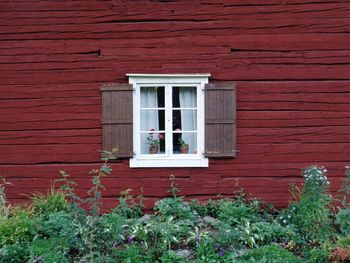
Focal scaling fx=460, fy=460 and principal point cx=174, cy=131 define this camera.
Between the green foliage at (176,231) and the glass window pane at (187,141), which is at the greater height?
the glass window pane at (187,141)

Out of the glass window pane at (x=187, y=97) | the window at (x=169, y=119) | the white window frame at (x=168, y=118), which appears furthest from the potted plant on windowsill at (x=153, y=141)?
the glass window pane at (x=187, y=97)

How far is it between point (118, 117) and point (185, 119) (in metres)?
1.12

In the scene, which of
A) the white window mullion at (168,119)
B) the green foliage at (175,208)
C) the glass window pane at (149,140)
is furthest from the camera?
the glass window pane at (149,140)

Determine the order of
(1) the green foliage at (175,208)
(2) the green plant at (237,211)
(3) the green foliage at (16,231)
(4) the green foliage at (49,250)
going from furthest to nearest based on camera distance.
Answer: (1) the green foliage at (175,208)
(2) the green plant at (237,211)
(3) the green foliage at (16,231)
(4) the green foliage at (49,250)

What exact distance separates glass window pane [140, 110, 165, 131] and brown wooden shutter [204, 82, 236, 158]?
0.80 metres

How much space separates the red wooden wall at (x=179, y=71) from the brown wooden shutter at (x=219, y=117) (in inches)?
6.8

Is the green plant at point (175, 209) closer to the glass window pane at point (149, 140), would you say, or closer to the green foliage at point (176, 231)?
the green foliage at point (176, 231)

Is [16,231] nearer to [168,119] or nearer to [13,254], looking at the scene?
[13,254]

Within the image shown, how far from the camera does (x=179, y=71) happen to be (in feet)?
24.7

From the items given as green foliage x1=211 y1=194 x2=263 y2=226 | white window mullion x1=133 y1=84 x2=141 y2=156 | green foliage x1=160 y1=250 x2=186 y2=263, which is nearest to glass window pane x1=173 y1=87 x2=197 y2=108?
white window mullion x1=133 y1=84 x2=141 y2=156

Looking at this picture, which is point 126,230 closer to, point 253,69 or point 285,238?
point 285,238

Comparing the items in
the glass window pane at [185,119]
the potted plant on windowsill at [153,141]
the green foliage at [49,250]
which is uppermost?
the glass window pane at [185,119]

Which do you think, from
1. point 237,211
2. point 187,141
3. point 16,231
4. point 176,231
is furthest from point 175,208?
point 16,231

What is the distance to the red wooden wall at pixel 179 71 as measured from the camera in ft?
24.7
